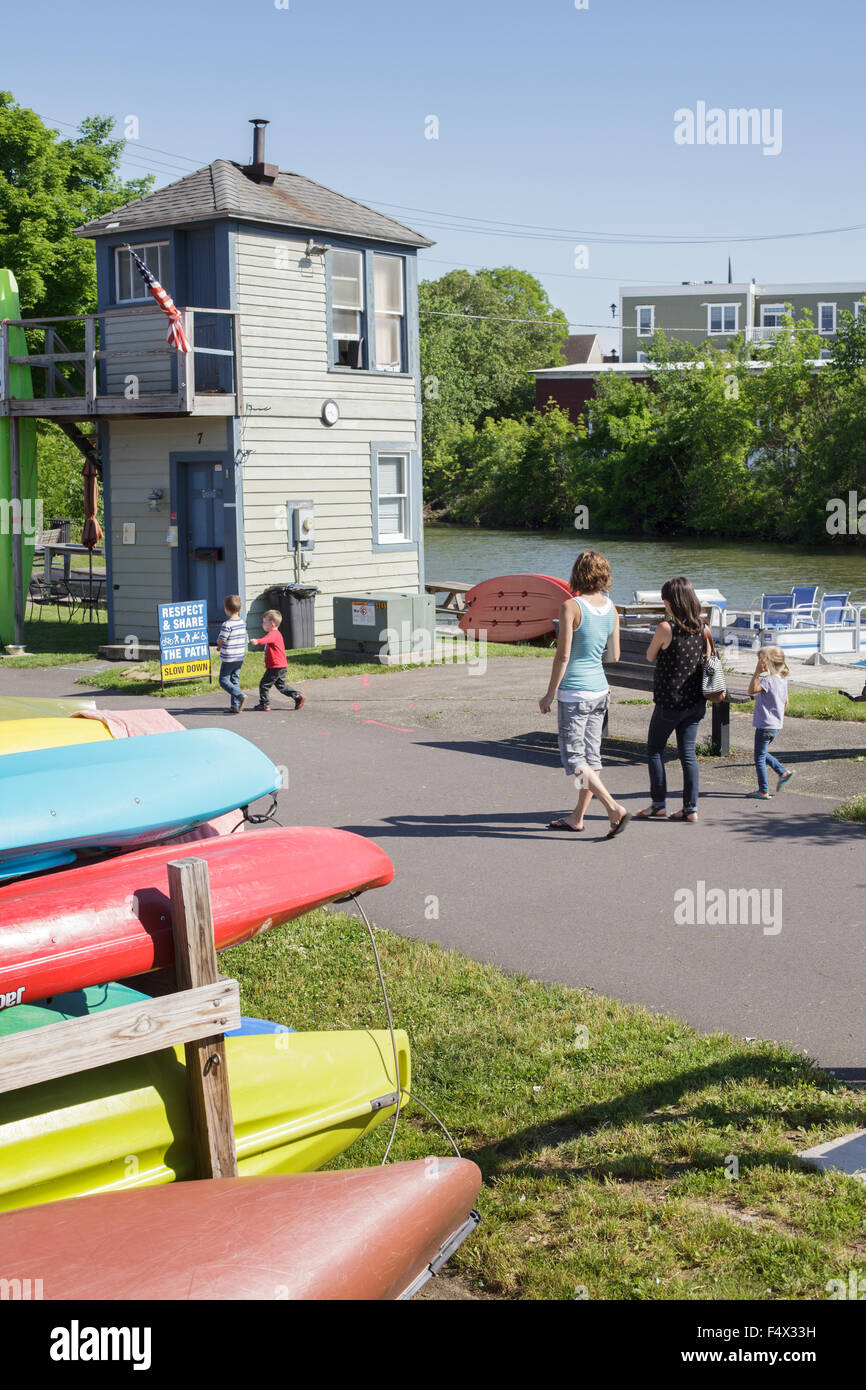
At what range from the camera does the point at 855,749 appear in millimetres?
12234

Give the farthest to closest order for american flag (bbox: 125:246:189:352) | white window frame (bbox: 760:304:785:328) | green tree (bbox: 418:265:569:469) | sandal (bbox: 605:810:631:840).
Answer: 1. white window frame (bbox: 760:304:785:328)
2. green tree (bbox: 418:265:569:469)
3. american flag (bbox: 125:246:189:352)
4. sandal (bbox: 605:810:631:840)

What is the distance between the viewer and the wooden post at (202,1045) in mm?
4039

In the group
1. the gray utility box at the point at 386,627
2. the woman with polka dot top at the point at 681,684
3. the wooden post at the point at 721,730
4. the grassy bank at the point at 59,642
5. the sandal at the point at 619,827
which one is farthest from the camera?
the grassy bank at the point at 59,642

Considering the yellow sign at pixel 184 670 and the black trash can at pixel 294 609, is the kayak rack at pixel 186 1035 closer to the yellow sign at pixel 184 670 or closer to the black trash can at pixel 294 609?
the yellow sign at pixel 184 670

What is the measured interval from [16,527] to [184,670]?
5703 mm

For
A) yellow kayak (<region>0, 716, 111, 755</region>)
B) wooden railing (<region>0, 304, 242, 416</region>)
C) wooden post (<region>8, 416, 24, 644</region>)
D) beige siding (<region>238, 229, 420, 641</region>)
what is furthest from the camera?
wooden post (<region>8, 416, 24, 644</region>)

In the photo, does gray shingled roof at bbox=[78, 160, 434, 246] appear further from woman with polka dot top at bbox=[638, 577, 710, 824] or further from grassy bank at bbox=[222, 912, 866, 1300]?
grassy bank at bbox=[222, 912, 866, 1300]

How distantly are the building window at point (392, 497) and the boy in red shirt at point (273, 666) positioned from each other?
7.50 meters

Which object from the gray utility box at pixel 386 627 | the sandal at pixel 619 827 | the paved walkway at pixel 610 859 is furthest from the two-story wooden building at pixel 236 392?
the sandal at pixel 619 827

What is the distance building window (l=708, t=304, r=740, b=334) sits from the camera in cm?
8362

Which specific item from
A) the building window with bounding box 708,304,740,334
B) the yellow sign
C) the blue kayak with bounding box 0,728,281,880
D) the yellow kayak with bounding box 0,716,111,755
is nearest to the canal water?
the yellow sign

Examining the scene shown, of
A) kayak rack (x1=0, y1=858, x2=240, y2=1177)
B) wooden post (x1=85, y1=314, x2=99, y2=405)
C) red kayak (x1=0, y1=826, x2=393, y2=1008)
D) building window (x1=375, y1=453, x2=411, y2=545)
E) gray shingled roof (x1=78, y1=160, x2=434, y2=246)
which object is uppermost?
gray shingled roof (x1=78, y1=160, x2=434, y2=246)

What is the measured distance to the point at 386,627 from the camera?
1789 cm

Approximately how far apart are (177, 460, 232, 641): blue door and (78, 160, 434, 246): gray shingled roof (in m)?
3.75
